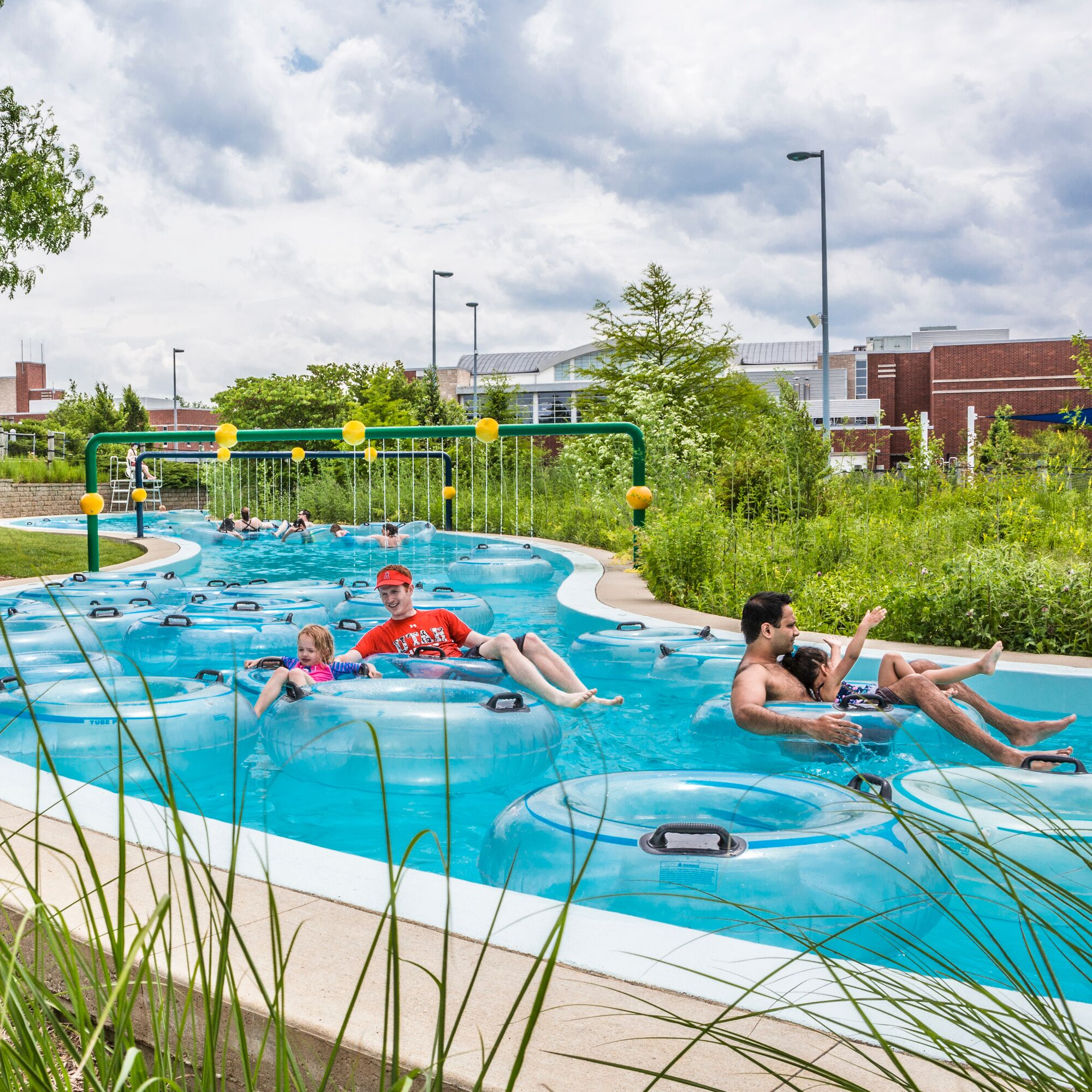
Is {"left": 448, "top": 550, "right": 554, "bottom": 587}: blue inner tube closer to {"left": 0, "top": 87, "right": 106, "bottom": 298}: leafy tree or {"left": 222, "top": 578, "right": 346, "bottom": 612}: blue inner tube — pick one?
{"left": 222, "top": 578, "right": 346, "bottom": 612}: blue inner tube

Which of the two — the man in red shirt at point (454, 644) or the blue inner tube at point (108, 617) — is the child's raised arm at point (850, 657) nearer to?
the man in red shirt at point (454, 644)

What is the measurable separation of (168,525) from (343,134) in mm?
15378

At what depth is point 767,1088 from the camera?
162 cm

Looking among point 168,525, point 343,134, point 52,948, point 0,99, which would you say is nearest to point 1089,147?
point 343,134

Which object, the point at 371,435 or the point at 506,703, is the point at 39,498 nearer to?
the point at 371,435

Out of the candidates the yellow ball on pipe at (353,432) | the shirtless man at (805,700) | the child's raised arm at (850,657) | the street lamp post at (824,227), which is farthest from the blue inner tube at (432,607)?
the street lamp post at (824,227)

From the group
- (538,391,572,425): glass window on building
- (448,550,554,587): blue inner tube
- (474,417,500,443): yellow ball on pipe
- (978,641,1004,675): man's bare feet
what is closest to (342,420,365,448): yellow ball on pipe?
(474,417,500,443): yellow ball on pipe

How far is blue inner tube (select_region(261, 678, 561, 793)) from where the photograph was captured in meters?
4.70

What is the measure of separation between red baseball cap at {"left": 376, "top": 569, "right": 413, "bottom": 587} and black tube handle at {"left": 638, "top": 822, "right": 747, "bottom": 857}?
12.4ft

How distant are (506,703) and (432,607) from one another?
3.77 metres

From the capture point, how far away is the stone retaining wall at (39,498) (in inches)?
1108

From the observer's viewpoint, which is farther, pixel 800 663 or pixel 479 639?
pixel 479 639

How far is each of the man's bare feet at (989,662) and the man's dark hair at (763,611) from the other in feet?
3.40

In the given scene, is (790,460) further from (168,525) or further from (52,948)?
(168,525)
